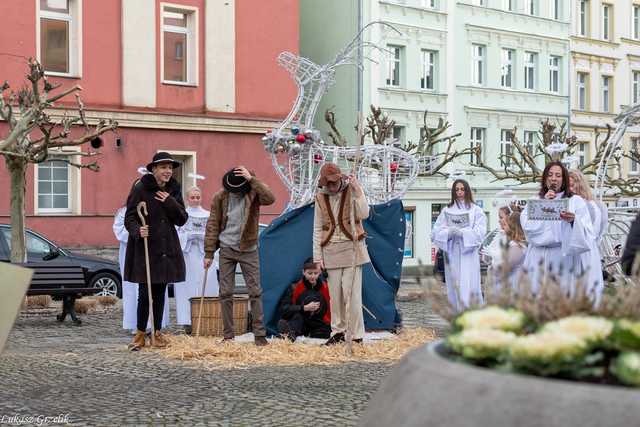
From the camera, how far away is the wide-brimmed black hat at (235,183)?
11.7 metres

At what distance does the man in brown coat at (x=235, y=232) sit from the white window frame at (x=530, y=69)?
115 ft

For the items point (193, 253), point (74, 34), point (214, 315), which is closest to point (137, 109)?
point (74, 34)

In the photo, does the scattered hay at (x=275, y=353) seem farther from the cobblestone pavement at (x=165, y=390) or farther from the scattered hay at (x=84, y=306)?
the scattered hay at (x=84, y=306)

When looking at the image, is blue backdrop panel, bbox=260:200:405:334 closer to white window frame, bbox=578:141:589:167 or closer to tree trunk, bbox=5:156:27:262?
tree trunk, bbox=5:156:27:262

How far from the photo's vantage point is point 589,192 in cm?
1075

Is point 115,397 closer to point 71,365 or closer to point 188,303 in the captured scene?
point 71,365

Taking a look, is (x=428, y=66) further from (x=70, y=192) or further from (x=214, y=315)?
(x=214, y=315)

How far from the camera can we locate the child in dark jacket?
12.2 meters

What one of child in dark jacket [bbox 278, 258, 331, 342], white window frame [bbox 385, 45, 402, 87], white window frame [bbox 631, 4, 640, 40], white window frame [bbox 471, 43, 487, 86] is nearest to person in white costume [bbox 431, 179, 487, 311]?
child in dark jacket [bbox 278, 258, 331, 342]

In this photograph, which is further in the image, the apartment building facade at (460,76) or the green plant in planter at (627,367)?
the apartment building facade at (460,76)

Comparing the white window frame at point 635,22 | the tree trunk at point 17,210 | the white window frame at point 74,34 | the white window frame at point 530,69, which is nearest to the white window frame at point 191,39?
the white window frame at point 74,34

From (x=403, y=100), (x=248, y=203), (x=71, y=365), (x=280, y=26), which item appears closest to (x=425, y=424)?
(x=71, y=365)

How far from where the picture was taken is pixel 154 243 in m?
11.4

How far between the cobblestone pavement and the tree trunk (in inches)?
241
